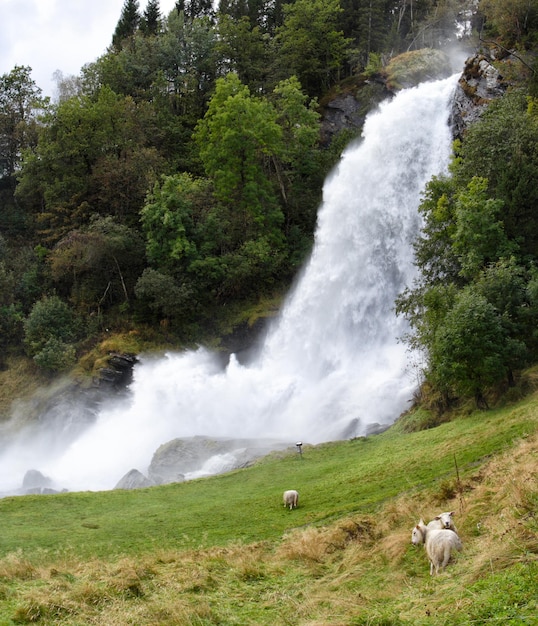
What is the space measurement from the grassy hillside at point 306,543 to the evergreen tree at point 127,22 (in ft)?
204

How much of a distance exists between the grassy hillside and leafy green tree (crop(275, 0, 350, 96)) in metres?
41.6

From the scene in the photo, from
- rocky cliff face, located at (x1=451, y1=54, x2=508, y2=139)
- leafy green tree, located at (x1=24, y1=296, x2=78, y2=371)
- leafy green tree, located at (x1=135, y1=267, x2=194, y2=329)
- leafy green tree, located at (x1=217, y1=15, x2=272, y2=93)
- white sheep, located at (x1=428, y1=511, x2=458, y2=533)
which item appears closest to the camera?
white sheep, located at (x1=428, y1=511, x2=458, y2=533)

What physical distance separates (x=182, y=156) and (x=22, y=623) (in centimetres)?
4796

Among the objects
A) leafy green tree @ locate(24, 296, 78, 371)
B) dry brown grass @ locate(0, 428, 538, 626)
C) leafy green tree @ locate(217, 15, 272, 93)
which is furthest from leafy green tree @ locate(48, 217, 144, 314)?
dry brown grass @ locate(0, 428, 538, 626)

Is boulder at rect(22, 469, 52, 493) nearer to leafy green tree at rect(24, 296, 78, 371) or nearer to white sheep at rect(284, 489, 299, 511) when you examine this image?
leafy green tree at rect(24, 296, 78, 371)

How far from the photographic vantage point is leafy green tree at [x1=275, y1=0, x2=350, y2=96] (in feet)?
177

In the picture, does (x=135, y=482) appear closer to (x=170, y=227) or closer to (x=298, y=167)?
(x=170, y=227)

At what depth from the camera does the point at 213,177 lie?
47562mm

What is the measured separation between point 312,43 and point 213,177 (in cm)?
1728

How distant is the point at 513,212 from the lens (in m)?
26.3

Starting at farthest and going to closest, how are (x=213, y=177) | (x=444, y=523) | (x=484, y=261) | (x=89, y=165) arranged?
1. (x=89, y=165)
2. (x=213, y=177)
3. (x=484, y=261)
4. (x=444, y=523)

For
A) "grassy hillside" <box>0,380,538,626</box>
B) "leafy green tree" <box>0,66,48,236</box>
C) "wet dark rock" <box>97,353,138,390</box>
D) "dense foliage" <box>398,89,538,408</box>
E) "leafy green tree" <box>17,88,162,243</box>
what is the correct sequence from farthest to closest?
"leafy green tree" <box>0,66,48,236</box> → "leafy green tree" <box>17,88,162,243</box> → "wet dark rock" <box>97,353,138,390</box> → "dense foliage" <box>398,89,538,408</box> → "grassy hillside" <box>0,380,538,626</box>

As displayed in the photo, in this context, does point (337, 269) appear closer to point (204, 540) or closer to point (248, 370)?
point (248, 370)

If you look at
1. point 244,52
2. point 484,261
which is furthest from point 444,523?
point 244,52
